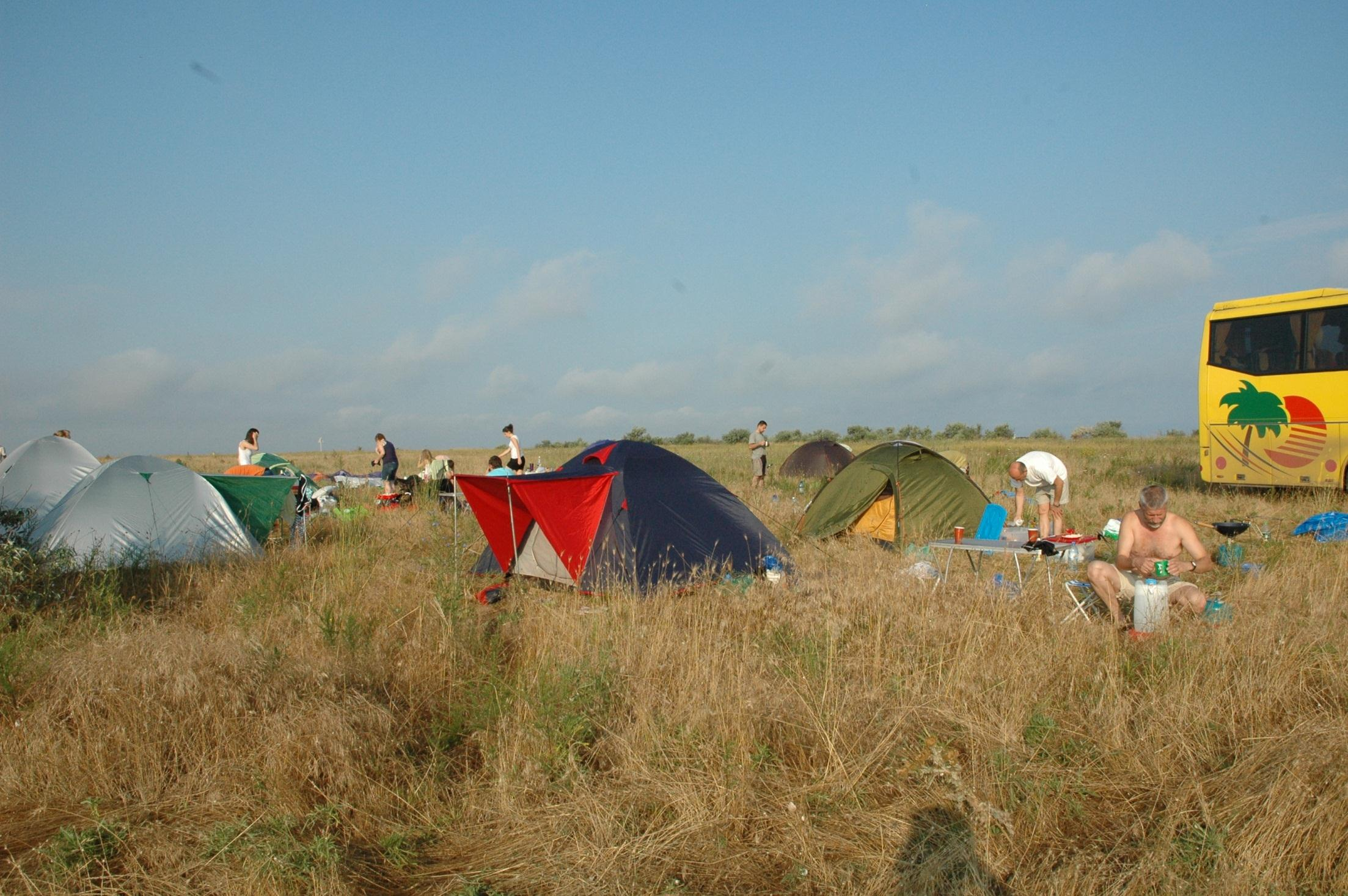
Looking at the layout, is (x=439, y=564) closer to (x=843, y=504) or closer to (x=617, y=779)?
(x=617, y=779)

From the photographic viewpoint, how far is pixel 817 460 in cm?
1989

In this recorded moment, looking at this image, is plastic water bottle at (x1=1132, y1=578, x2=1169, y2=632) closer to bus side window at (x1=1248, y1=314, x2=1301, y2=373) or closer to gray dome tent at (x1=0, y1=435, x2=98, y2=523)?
bus side window at (x1=1248, y1=314, x2=1301, y2=373)

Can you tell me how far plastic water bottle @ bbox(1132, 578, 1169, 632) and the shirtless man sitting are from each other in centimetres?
27

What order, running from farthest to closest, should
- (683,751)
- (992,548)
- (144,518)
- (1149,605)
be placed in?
(144,518) < (992,548) < (1149,605) < (683,751)

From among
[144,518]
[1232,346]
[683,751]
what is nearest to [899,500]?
[1232,346]

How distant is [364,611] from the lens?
6.36 m

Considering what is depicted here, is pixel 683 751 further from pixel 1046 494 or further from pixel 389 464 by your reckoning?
pixel 389 464

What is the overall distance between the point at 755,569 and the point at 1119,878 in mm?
4945

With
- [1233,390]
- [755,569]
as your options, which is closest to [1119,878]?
[755,569]

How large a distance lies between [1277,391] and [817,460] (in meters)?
9.29

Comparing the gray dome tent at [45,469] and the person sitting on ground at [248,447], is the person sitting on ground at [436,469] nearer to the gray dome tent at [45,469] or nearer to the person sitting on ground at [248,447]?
the person sitting on ground at [248,447]

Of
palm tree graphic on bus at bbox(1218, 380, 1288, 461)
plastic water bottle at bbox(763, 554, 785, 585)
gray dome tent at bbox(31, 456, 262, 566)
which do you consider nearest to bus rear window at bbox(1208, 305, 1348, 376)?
palm tree graphic on bus at bbox(1218, 380, 1288, 461)

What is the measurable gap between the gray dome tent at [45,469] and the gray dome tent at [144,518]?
496 cm

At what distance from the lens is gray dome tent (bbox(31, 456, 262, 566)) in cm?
857
